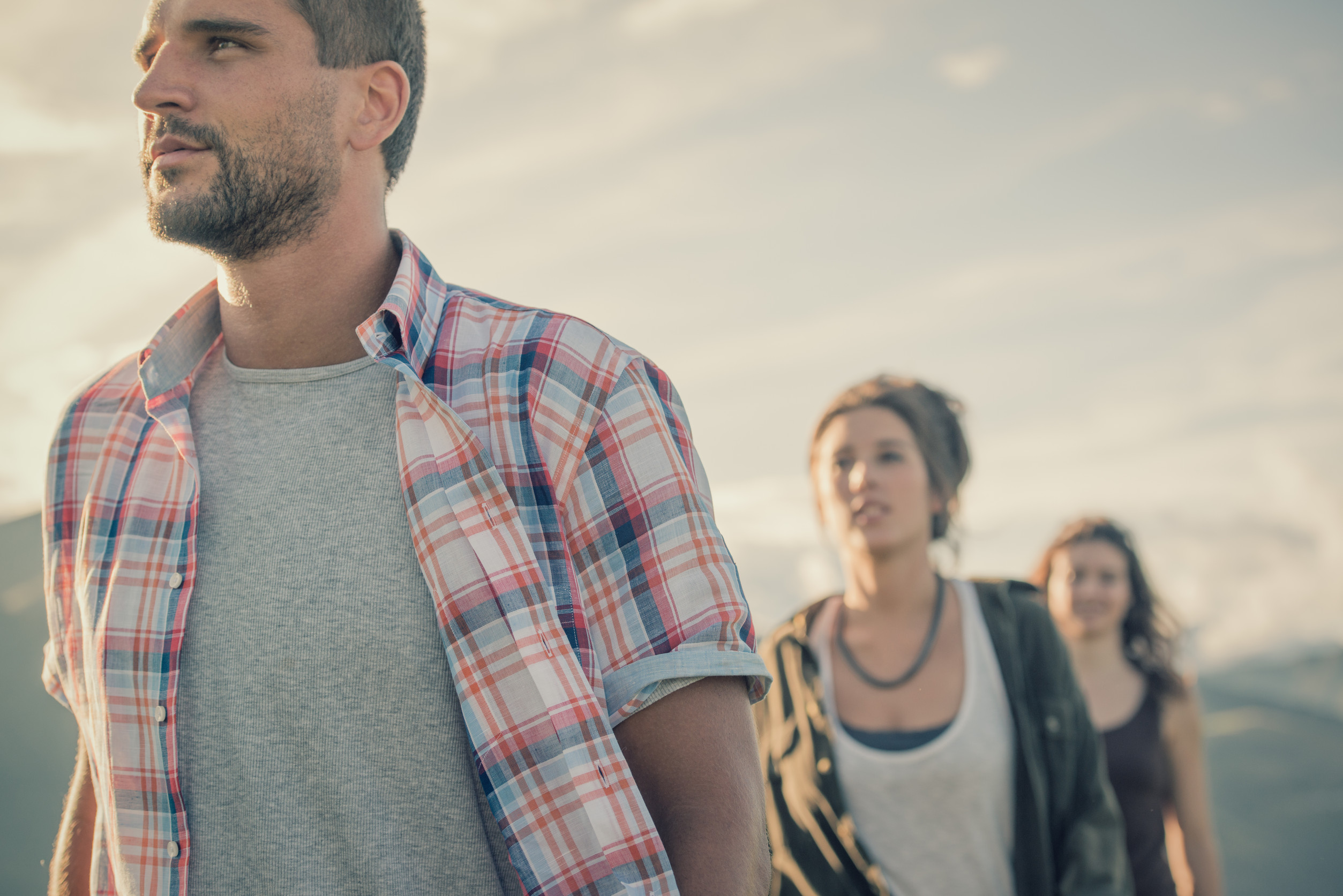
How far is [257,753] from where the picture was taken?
60.9 inches

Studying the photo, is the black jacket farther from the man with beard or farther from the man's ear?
the man's ear

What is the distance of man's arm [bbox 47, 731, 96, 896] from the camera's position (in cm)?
180

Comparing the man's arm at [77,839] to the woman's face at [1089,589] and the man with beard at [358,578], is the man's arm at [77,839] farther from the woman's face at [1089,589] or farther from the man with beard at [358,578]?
the woman's face at [1089,589]

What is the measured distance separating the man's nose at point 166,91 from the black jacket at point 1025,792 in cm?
258

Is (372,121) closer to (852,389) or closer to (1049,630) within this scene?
(852,389)

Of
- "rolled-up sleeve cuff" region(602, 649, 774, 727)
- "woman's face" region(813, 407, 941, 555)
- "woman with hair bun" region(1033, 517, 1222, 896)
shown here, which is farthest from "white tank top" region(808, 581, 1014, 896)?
"rolled-up sleeve cuff" region(602, 649, 774, 727)

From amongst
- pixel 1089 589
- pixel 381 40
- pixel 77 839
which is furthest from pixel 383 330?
pixel 1089 589

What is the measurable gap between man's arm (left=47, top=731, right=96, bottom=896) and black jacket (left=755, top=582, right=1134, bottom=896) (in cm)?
208

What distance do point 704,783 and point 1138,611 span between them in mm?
4255

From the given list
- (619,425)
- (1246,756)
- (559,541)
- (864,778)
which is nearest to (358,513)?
(559,541)

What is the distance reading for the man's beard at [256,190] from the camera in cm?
166

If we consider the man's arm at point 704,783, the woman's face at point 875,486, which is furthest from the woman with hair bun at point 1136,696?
the man's arm at point 704,783

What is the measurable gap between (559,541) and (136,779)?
79 cm

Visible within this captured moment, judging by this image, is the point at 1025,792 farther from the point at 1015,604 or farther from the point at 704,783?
the point at 704,783
